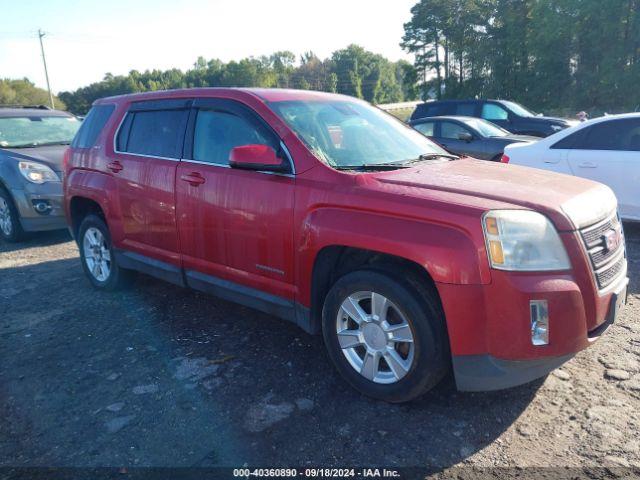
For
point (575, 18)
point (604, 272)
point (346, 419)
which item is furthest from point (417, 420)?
point (575, 18)

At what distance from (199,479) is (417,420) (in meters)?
1.21

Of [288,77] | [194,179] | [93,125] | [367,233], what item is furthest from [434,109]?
[288,77]

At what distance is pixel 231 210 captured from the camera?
12.0 feet

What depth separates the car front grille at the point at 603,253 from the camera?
2.74 m

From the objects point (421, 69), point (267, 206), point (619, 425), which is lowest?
point (619, 425)

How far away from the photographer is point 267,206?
3.43 metres

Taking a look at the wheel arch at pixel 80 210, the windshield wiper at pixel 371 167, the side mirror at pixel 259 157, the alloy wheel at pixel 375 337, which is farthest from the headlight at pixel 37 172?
the alloy wheel at pixel 375 337

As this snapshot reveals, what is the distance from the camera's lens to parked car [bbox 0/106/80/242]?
23.3 ft

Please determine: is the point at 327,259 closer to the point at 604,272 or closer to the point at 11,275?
the point at 604,272

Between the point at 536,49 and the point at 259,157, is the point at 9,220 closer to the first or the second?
the point at 259,157

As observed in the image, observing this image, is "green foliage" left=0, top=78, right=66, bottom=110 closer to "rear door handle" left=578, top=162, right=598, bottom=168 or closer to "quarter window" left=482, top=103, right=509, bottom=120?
"quarter window" left=482, top=103, right=509, bottom=120

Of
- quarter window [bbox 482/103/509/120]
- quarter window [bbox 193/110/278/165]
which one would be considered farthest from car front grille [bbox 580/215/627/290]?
quarter window [bbox 482/103/509/120]

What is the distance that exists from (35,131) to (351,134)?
257 inches

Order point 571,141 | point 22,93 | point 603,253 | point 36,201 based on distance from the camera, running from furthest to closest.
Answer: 1. point 22,93
2. point 36,201
3. point 571,141
4. point 603,253
